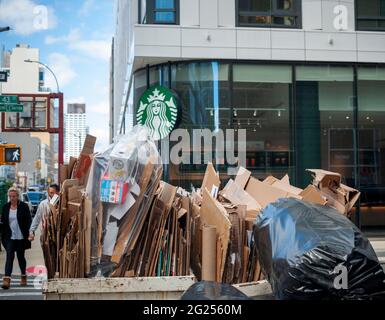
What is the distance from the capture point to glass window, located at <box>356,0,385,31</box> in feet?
47.4

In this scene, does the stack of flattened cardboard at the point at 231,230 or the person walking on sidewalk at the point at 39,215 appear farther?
the person walking on sidewalk at the point at 39,215

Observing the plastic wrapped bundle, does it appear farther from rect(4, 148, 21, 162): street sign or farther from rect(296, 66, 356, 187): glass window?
rect(4, 148, 21, 162): street sign

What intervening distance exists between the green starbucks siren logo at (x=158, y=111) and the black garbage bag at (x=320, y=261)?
1084cm

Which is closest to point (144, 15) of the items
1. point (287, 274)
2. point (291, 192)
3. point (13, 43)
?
point (291, 192)

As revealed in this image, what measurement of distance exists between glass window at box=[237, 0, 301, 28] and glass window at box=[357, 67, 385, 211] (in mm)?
2564

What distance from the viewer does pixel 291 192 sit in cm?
510

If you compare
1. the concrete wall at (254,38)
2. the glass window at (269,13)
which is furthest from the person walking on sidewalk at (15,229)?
the glass window at (269,13)

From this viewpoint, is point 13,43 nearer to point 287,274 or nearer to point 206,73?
point 287,274

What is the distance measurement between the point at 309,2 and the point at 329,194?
10336mm

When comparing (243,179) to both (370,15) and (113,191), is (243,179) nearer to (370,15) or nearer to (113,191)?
(113,191)

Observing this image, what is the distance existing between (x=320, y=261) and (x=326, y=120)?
40.9 feet

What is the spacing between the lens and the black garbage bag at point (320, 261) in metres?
2.58

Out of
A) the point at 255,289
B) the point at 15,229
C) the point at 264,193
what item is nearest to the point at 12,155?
the point at 15,229

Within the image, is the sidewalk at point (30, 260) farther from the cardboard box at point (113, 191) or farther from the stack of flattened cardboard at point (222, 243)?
the cardboard box at point (113, 191)
